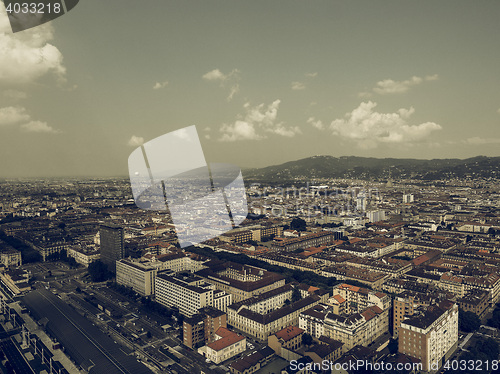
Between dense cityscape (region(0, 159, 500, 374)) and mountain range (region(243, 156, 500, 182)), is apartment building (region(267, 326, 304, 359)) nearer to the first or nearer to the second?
dense cityscape (region(0, 159, 500, 374))

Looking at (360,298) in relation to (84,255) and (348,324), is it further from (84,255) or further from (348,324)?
(84,255)

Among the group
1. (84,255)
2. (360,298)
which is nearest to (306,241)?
(360,298)

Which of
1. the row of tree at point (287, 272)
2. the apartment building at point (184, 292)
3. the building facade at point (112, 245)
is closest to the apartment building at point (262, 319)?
the apartment building at point (184, 292)

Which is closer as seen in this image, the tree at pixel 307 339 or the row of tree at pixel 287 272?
the tree at pixel 307 339

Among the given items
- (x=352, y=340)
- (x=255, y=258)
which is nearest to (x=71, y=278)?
(x=255, y=258)

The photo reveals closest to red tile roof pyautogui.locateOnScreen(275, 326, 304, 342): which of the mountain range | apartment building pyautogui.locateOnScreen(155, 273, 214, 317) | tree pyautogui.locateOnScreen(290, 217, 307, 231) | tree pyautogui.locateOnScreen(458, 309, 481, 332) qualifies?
apartment building pyautogui.locateOnScreen(155, 273, 214, 317)

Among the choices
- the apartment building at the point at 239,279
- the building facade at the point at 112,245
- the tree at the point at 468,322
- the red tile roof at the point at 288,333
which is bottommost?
the tree at the point at 468,322

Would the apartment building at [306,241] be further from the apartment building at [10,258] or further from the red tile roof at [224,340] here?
the apartment building at [10,258]

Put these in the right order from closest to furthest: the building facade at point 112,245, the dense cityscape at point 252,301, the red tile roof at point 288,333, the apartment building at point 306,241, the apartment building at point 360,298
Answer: the dense cityscape at point 252,301 → the red tile roof at point 288,333 → the apartment building at point 360,298 → the building facade at point 112,245 → the apartment building at point 306,241
